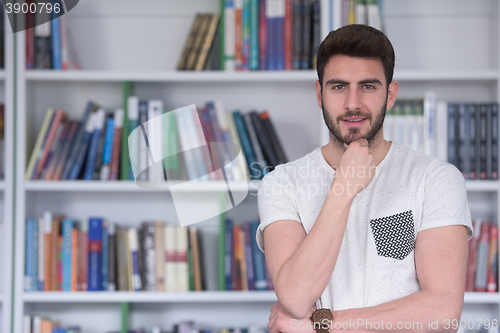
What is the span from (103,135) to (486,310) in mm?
1773

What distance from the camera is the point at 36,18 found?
194 centimetres

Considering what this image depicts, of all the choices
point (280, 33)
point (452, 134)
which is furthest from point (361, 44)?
point (452, 134)

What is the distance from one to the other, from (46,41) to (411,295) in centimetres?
170

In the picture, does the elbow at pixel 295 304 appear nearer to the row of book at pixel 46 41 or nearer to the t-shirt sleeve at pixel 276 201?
the t-shirt sleeve at pixel 276 201

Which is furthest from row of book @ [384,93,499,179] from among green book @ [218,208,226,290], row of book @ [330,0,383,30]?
green book @ [218,208,226,290]

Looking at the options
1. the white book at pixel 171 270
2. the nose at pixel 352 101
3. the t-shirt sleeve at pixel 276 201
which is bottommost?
the white book at pixel 171 270

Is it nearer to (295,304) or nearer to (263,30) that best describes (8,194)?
(263,30)

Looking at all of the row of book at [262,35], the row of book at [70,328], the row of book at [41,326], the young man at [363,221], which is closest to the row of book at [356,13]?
the row of book at [262,35]

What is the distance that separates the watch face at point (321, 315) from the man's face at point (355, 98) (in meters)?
0.38

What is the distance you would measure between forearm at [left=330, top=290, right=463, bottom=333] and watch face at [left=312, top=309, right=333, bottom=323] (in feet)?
0.12

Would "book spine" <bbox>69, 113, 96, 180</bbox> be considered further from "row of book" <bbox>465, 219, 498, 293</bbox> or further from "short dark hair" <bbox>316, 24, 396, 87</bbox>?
"row of book" <bbox>465, 219, 498, 293</bbox>

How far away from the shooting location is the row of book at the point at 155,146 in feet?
6.22

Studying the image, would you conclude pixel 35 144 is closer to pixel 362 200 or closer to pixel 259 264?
pixel 259 264

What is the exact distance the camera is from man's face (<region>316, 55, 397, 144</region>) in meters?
1.05
